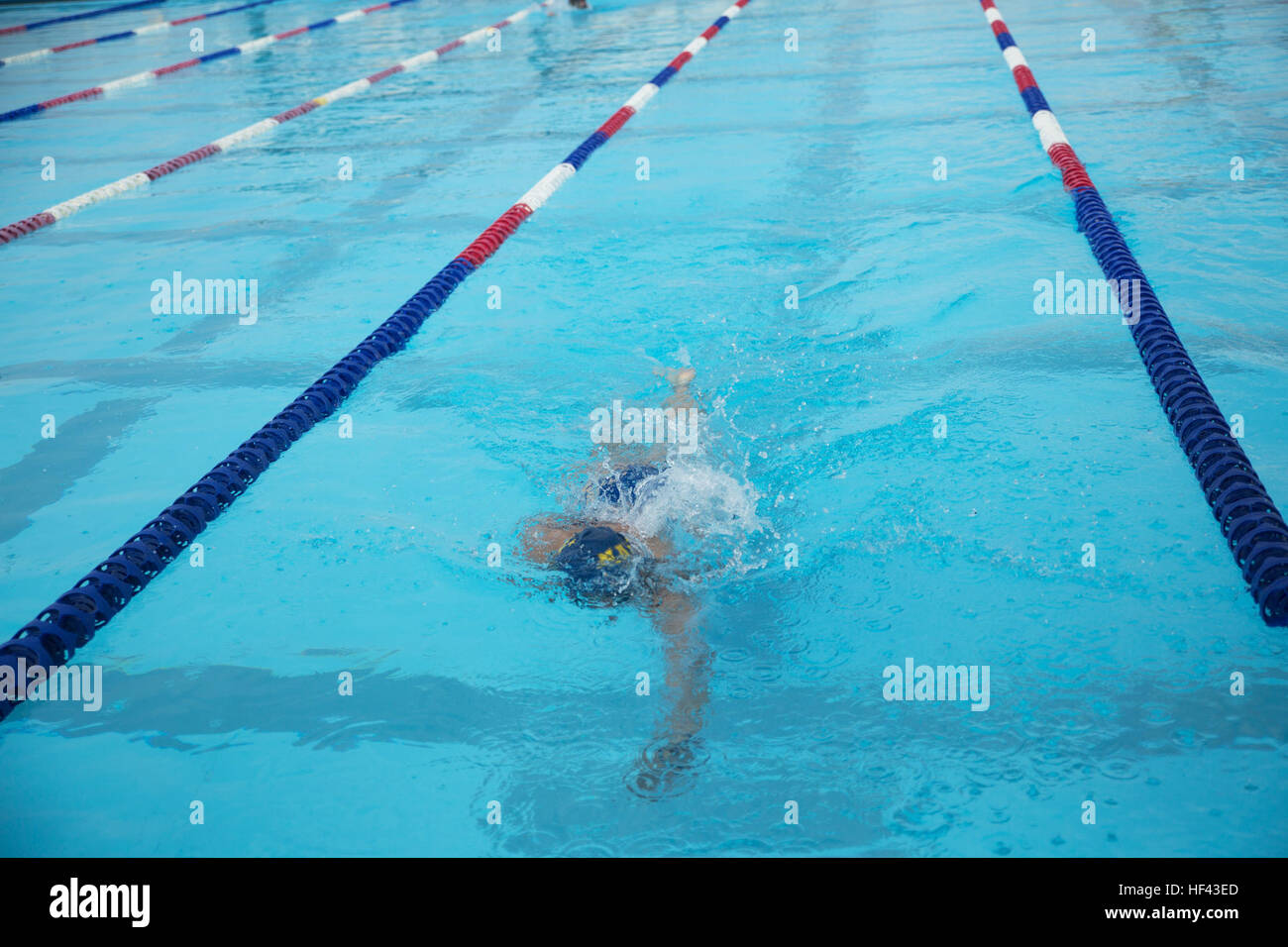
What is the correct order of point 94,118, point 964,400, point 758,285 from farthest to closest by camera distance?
point 94,118 → point 758,285 → point 964,400

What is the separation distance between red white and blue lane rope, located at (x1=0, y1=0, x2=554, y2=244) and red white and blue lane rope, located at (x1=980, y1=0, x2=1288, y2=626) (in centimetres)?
658

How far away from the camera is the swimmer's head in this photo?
288 cm

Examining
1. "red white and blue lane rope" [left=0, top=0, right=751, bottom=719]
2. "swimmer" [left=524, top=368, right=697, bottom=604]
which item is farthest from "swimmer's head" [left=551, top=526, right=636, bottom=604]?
"red white and blue lane rope" [left=0, top=0, right=751, bottom=719]

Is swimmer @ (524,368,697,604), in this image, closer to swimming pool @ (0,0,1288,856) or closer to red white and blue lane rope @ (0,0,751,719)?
swimming pool @ (0,0,1288,856)

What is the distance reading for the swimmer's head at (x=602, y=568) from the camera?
288 cm

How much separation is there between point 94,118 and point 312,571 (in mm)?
9119

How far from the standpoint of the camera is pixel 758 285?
516 cm

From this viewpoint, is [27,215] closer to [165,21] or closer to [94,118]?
[94,118]

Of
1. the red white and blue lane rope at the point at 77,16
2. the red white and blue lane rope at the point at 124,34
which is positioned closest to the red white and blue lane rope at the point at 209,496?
the red white and blue lane rope at the point at 124,34

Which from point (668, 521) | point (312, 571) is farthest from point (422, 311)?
point (668, 521)

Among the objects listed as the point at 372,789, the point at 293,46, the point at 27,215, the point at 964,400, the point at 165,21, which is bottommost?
the point at 372,789

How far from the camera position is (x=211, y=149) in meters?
8.57

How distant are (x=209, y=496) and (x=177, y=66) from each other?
1134 cm

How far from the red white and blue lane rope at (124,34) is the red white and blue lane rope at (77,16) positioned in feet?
8.21
